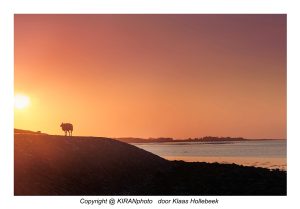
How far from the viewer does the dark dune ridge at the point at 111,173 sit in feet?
121

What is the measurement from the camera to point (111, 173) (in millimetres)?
43156

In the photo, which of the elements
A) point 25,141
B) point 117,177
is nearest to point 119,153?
point 117,177

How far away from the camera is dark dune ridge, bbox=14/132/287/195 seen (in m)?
36.8

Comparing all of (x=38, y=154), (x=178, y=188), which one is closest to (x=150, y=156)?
(x=178, y=188)

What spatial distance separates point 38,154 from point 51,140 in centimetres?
466

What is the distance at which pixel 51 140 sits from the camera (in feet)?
146

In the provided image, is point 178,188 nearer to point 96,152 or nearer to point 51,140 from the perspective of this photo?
point 96,152

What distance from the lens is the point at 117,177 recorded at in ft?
140
